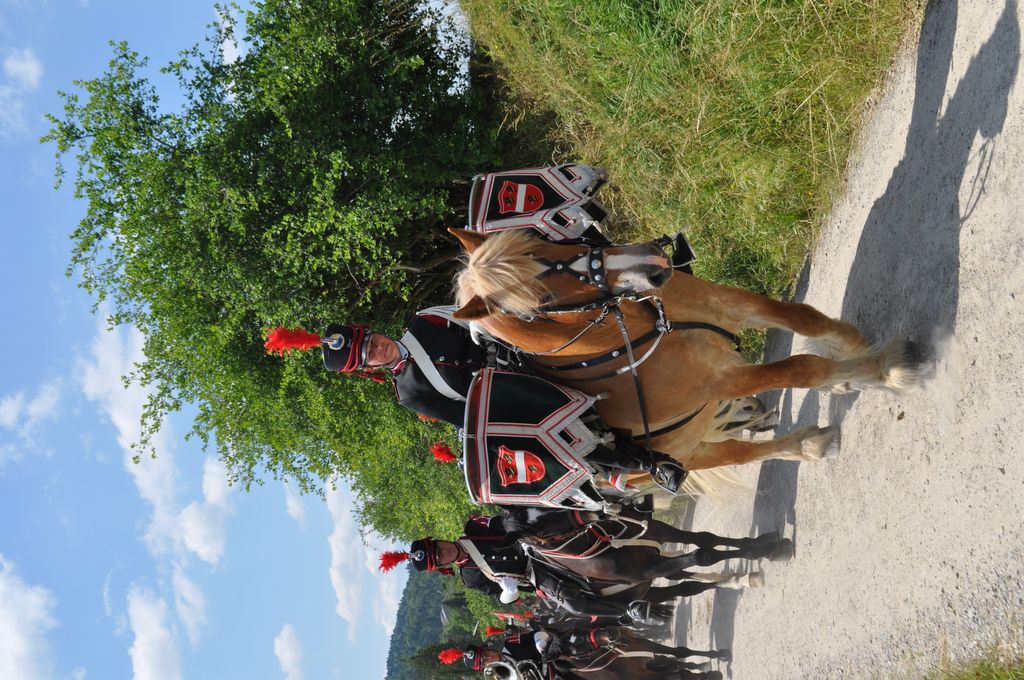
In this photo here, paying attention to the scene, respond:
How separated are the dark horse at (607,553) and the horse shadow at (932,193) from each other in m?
1.76

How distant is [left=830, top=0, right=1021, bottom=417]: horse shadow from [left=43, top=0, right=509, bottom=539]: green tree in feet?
16.8

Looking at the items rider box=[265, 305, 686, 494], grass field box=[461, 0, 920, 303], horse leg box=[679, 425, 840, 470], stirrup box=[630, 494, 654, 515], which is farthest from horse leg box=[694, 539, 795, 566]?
rider box=[265, 305, 686, 494]

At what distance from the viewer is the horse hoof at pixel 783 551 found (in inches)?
220

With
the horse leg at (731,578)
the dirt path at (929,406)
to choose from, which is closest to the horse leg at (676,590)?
the horse leg at (731,578)

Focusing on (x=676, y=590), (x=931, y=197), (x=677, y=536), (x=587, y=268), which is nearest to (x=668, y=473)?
(x=587, y=268)

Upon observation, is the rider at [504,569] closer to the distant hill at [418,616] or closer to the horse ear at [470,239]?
the horse ear at [470,239]

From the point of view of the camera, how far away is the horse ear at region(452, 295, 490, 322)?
3525 millimetres

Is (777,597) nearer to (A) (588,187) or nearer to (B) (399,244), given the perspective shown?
(A) (588,187)

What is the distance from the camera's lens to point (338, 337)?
4.76 m

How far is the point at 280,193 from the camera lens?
308 inches

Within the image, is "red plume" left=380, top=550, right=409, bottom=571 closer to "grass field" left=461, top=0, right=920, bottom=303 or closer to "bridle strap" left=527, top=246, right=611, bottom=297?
"grass field" left=461, top=0, right=920, bottom=303

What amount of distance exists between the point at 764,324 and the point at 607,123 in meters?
4.03

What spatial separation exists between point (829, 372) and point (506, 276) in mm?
2012

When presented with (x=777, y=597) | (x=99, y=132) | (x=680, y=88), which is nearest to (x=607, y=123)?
(x=680, y=88)
